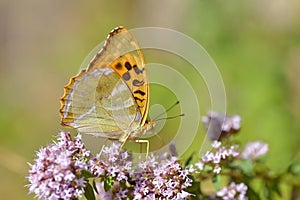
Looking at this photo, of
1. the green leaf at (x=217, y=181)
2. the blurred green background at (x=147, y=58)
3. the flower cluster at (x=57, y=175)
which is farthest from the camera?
the blurred green background at (x=147, y=58)

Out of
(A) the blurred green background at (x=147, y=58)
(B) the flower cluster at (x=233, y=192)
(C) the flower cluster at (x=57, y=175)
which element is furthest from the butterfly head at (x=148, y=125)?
(A) the blurred green background at (x=147, y=58)

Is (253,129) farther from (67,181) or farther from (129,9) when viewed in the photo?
(129,9)

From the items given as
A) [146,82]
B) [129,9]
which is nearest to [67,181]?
[146,82]

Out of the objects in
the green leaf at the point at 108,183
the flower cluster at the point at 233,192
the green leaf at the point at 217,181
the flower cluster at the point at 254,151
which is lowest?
the green leaf at the point at 108,183

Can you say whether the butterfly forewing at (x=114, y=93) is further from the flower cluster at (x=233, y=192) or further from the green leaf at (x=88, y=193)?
the flower cluster at (x=233, y=192)

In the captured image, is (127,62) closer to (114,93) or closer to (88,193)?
(114,93)

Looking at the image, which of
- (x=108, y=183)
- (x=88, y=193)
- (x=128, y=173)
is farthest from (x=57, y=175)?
(x=128, y=173)

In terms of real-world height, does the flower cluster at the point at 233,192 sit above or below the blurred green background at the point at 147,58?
below

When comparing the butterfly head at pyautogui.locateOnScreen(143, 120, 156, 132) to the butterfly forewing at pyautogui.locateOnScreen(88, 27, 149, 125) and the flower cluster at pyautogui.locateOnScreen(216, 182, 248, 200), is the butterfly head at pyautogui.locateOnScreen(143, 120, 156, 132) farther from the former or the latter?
the flower cluster at pyautogui.locateOnScreen(216, 182, 248, 200)
